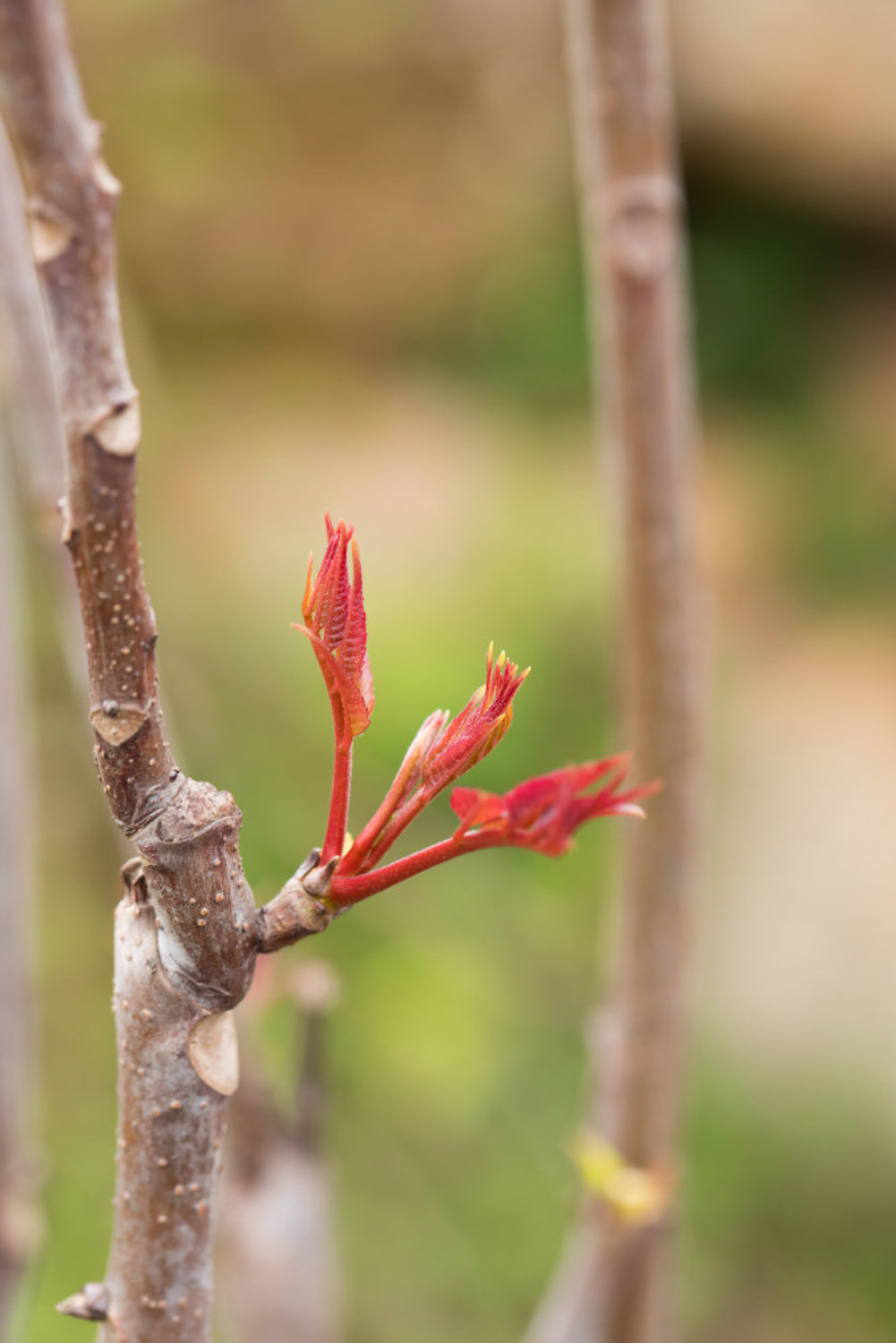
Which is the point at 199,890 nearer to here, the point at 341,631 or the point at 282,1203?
the point at 341,631

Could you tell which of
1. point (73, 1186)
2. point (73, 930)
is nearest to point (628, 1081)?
point (73, 1186)

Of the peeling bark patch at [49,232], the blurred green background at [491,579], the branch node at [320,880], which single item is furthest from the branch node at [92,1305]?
the blurred green background at [491,579]

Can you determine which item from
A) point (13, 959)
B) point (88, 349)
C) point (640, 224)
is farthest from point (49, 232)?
point (13, 959)

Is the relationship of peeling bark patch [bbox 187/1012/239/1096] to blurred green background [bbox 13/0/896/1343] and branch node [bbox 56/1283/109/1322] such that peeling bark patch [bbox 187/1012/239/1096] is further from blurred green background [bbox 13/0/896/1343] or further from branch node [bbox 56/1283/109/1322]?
blurred green background [bbox 13/0/896/1343]

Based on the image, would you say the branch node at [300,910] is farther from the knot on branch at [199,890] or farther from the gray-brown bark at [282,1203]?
the gray-brown bark at [282,1203]

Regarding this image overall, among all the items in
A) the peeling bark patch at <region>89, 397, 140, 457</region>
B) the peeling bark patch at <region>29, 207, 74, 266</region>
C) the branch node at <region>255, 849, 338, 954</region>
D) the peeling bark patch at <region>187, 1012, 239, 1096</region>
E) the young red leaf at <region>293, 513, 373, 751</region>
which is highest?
the peeling bark patch at <region>29, 207, 74, 266</region>

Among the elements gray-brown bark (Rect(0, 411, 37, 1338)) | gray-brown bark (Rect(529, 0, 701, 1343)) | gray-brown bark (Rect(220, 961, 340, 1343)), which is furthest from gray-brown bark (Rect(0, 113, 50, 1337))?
gray-brown bark (Rect(529, 0, 701, 1343))
